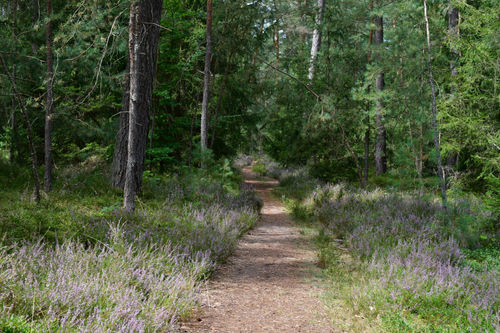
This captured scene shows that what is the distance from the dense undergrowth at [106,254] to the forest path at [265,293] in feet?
0.90

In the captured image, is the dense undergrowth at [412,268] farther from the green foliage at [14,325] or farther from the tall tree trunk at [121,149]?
the tall tree trunk at [121,149]

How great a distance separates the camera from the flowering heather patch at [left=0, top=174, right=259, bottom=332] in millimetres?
2820

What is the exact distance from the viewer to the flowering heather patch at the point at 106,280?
111 inches

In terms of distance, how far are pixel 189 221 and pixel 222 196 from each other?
353 centimetres

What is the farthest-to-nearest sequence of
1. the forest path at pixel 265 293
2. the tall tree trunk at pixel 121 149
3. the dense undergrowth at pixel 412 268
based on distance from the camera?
the tall tree trunk at pixel 121 149, the forest path at pixel 265 293, the dense undergrowth at pixel 412 268

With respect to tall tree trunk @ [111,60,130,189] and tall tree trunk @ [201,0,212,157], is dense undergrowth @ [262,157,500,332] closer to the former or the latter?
tall tree trunk @ [201,0,212,157]

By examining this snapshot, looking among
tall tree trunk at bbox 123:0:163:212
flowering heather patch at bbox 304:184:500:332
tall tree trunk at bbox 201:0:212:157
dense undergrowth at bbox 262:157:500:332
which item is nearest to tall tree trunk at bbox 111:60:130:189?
tall tree trunk at bbox 123:0:163:212

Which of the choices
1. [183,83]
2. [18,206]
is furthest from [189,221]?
[183,83]

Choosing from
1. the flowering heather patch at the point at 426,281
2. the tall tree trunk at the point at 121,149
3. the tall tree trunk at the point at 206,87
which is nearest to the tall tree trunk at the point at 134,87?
the tall tree trunk at the point at 121,149

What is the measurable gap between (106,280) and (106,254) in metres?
0.44

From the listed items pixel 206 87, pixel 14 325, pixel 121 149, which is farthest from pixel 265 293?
pixel 206 87

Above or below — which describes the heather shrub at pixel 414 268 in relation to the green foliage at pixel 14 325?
below

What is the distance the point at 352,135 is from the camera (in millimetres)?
14727

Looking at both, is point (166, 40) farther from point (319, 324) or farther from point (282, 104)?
point (319, 324)
